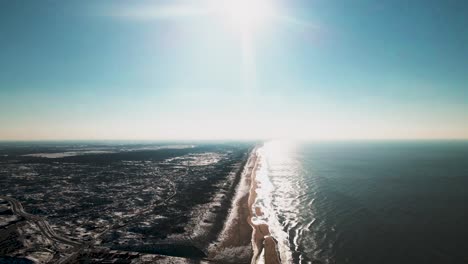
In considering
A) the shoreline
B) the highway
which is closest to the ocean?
the shoreline

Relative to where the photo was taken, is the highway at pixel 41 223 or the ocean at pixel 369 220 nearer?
the ocean at pixel 369 220

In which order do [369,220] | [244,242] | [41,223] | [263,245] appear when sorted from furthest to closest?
[369,220]
[41,223]
[244,242]
[263,245]

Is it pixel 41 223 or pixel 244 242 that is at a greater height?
pixel 41 223

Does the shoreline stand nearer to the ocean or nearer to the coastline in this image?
the coastline

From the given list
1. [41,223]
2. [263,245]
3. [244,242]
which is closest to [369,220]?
[263,245]

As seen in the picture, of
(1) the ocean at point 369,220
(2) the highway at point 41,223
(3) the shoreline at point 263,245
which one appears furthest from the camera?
(2) the highway at point 41,223

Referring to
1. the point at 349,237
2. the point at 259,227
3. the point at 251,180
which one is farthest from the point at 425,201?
the point at 251,180

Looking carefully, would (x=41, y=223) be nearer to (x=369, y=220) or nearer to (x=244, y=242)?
(x=244, y=242)

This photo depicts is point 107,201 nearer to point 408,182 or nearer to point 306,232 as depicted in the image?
point 306,232

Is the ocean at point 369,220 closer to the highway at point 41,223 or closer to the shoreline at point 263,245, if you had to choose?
the shoreline at point 263,245

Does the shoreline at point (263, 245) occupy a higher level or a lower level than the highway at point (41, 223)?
lower

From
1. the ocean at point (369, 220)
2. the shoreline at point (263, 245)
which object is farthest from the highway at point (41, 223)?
the ocean at point (369, 220)
